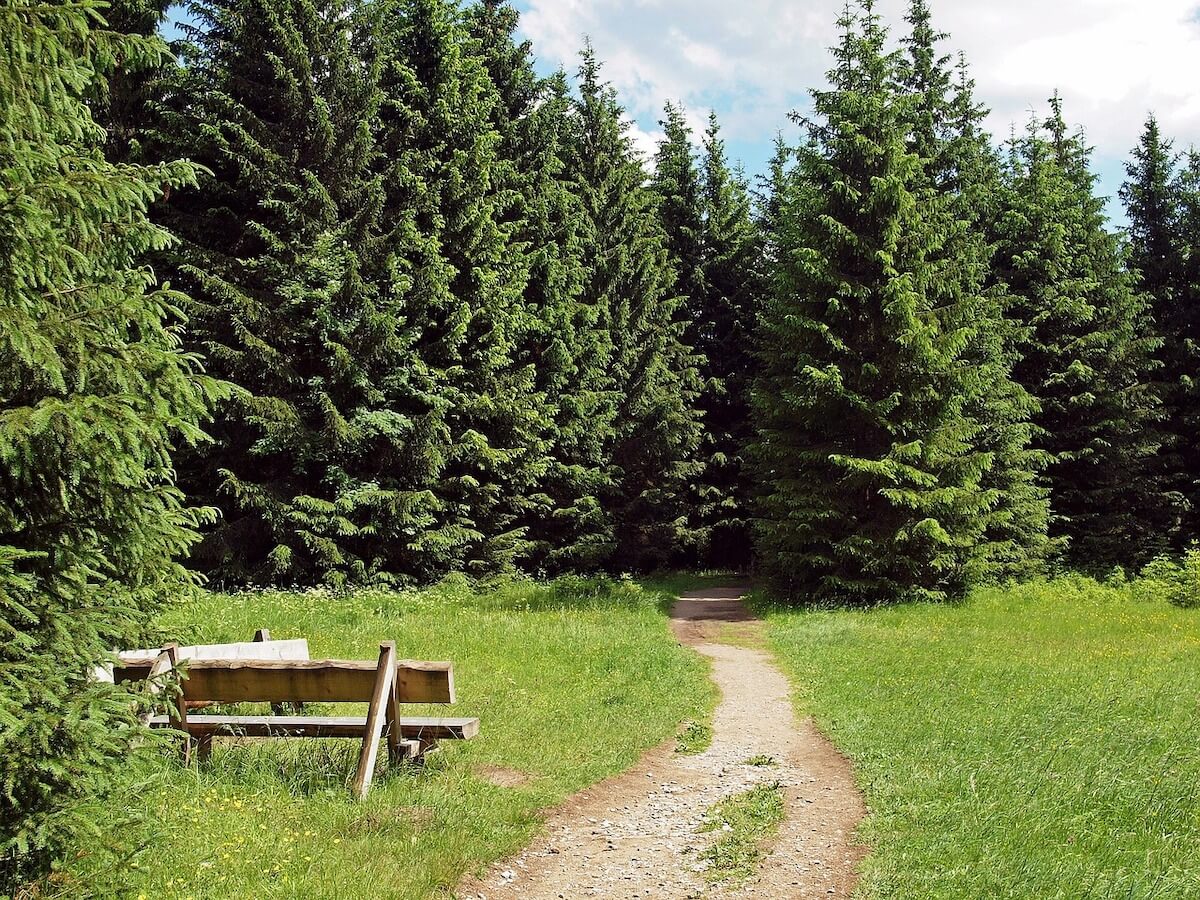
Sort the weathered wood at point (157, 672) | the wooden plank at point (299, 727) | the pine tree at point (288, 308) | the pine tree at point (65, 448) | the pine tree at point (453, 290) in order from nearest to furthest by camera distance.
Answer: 1. the pine tree at point (65, 448)
2. the weathered wood at point (157, 672)
3. the wooden plank at point (299, 727)
4. the pine tree at point (288, 308)
5. the pine tree at point (453, 290)

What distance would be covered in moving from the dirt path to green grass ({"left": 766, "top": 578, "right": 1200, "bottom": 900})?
291 mm

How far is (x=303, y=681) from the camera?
6.54 meters

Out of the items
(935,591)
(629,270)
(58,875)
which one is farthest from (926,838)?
(629,270)

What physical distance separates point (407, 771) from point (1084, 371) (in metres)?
27.2

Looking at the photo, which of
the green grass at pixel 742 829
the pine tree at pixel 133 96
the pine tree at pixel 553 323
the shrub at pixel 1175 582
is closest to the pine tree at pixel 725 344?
the pine tree at pixel 553 323

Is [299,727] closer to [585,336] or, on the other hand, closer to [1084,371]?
[585,336]

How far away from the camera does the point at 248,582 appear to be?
16781 mm

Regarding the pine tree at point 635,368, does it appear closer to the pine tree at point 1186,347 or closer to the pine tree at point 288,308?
the pine tree at point 288,308

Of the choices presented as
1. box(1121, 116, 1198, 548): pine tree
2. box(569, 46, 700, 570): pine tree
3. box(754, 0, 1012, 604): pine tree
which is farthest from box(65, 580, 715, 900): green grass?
box(1121, 116, 1198, 548): pine tree

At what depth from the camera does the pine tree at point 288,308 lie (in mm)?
16797

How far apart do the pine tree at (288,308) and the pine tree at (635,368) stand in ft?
31.0

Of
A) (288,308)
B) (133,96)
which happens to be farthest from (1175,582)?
(133,96)

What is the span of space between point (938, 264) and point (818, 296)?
3065mm

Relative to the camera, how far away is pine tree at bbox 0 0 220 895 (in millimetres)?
3758
